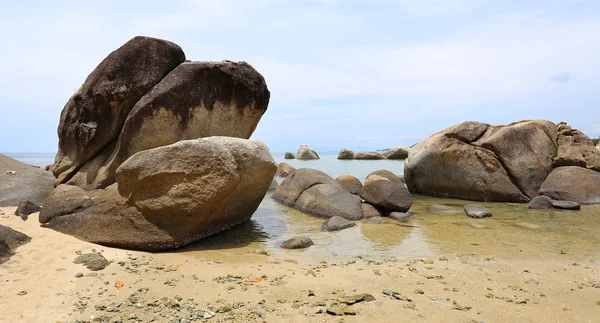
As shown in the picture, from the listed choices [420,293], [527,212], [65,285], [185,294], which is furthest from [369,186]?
[65,285]

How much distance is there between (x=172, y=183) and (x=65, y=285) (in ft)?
7.25

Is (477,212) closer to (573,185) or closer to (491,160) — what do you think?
(491,160)

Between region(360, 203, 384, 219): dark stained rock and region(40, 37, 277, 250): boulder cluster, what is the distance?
9.69ft

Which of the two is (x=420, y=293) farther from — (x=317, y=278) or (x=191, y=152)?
(x=191, y=152)

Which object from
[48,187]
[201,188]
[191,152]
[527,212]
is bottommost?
[527,212]

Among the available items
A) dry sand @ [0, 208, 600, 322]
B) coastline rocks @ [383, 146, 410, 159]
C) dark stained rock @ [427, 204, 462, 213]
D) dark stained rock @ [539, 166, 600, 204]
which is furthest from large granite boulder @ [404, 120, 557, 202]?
coastline rocks @ [383, 146, 410, 159]

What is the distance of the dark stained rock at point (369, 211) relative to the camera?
9.75 m

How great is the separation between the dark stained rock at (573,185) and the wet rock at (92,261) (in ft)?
41.4

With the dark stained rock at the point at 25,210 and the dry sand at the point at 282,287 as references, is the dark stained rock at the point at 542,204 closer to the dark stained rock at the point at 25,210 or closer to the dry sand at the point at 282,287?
the dry sand at the point at 282,287

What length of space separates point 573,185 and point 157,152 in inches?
490

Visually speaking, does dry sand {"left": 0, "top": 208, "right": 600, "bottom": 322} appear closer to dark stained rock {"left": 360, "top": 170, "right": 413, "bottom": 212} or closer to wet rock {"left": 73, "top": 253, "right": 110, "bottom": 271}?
wet rock {"left": 73, "top": 253, "right": 110, "bottom": 271}

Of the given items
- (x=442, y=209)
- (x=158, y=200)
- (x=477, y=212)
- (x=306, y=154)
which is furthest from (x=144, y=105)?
(x=306, y=154)

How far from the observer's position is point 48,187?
9508 mm

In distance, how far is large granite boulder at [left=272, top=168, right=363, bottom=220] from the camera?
9805 mm
